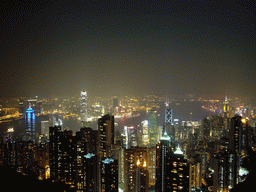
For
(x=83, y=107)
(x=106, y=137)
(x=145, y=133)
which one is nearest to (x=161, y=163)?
(x=106, y=137)

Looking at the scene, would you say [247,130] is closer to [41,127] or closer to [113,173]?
[113,173]

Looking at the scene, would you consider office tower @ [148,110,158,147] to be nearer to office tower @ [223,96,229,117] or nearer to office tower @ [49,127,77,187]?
office tower @ [223,96,229,117]

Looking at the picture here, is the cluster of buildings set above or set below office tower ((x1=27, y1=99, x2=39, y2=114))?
below

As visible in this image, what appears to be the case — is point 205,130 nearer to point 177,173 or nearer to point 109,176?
point 177,173

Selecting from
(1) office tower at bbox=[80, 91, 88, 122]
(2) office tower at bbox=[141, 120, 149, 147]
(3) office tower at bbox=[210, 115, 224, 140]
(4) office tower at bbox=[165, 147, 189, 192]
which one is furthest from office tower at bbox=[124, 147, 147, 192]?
(1) office tower at bbox=[80, 91, 88, 122]

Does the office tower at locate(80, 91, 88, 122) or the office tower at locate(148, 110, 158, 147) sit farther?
the office tower at locate(80, 91, 88, 122)

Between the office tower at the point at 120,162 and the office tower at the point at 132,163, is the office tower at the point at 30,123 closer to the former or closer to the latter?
the office tower at the point at 120,162
